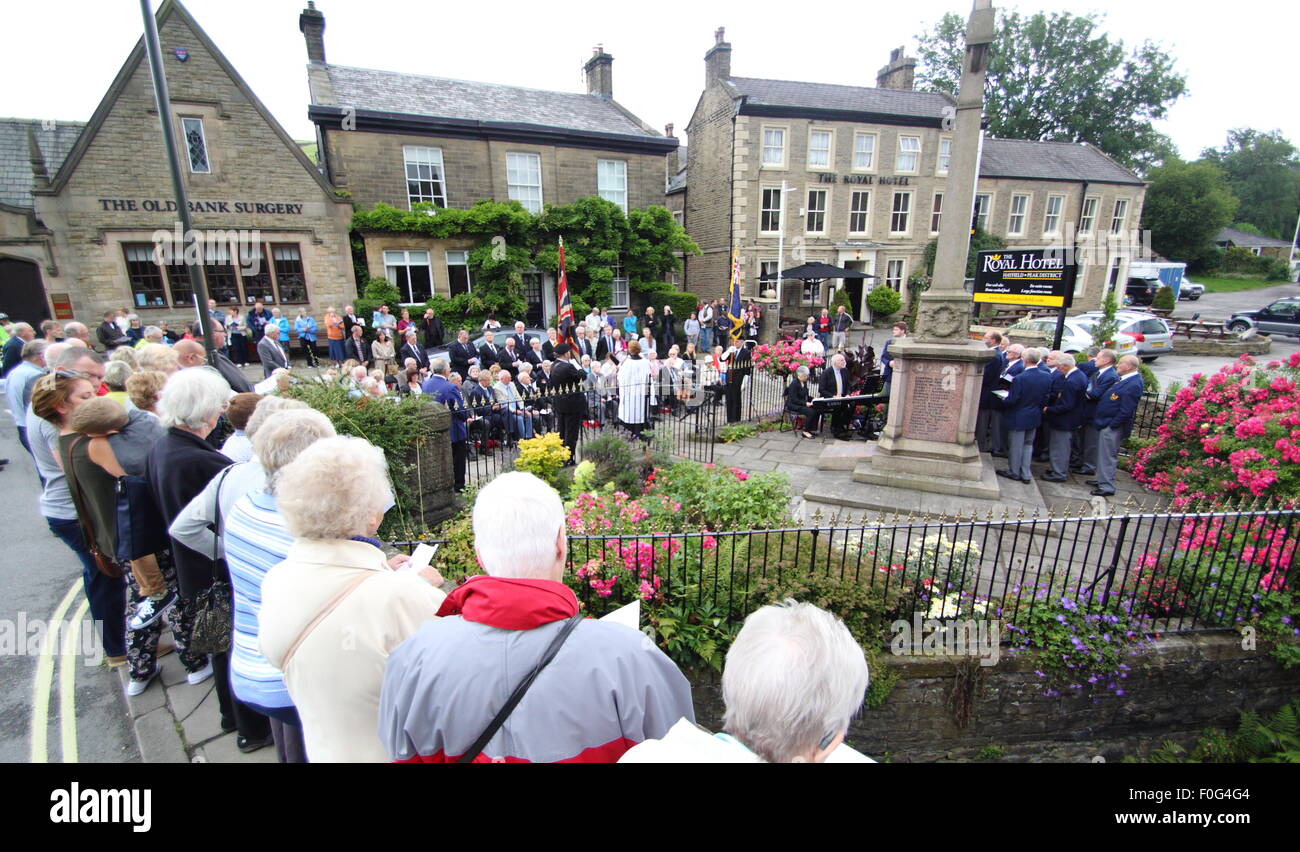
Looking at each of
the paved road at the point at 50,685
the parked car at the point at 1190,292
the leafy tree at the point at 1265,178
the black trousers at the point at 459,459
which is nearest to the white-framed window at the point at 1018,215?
the parked car at the point at 1190,292

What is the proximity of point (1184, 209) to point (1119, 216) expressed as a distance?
2059cm

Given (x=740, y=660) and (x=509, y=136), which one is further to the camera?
(x=509, y=136)

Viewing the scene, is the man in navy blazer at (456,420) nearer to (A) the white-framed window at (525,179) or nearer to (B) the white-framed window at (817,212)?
(A) the white-framed window at (525,179)

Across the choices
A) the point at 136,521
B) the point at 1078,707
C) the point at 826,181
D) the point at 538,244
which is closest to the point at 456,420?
the point at 136,521

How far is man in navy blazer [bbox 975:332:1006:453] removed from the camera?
8273mm

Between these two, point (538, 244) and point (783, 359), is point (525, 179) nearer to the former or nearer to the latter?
point (538, 244)

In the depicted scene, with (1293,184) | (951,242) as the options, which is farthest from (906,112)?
(1293,184)

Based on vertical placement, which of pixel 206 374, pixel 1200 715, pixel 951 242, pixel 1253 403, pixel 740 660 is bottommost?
pixel 1200 715

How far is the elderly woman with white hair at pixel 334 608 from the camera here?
1.89m

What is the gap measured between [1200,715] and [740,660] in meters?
5.26

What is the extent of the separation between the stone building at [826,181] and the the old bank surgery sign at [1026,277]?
14272 millimetres

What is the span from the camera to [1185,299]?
1503 inches

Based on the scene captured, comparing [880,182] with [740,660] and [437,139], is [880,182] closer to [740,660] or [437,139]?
Result: [437,139]

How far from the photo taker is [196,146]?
1603cm
